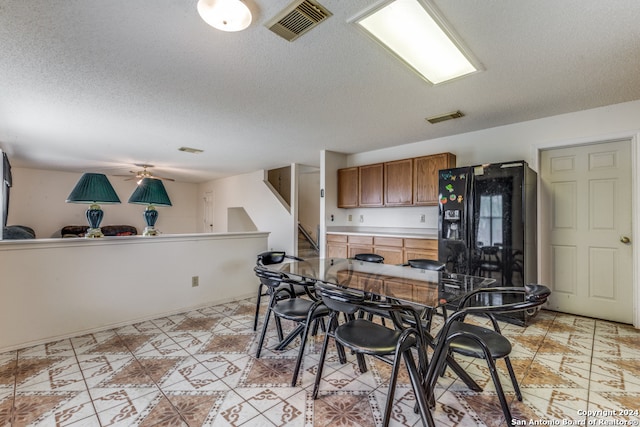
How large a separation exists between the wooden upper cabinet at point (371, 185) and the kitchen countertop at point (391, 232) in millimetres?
480

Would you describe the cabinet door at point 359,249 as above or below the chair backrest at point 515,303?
below

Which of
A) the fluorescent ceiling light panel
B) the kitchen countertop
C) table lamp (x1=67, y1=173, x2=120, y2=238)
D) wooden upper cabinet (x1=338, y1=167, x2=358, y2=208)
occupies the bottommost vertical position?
the kitchen countertop

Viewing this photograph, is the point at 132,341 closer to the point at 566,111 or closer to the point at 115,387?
the point at 115,387

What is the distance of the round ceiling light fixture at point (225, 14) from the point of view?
1.59m

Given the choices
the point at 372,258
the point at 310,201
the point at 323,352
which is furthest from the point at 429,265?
the point at 310,201

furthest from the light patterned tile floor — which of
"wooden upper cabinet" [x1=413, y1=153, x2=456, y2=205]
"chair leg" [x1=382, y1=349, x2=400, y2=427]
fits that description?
"wooden upper cabinet" [x1=413, y1=153, x2=456, y2=205]

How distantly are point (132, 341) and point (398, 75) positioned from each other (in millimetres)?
3406

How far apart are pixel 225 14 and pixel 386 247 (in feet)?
11.3

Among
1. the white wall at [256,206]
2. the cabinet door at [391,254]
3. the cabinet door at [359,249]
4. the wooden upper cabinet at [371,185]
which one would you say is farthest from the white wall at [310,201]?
the cabinet door at [391,254]

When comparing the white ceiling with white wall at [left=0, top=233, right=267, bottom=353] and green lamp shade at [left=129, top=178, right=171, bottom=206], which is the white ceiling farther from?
white wall at [left=0, top=233, right=267, bottom=353]

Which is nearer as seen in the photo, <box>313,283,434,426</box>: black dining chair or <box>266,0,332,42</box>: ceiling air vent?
<box>313,283,434,426</box>: black dining chair

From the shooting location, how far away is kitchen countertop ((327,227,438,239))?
401 cm

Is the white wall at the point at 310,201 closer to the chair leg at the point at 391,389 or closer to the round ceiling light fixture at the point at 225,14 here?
the round ceiling light fixture at the point at 225,14

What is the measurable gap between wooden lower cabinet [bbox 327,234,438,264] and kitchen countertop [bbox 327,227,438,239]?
0.05 metres
